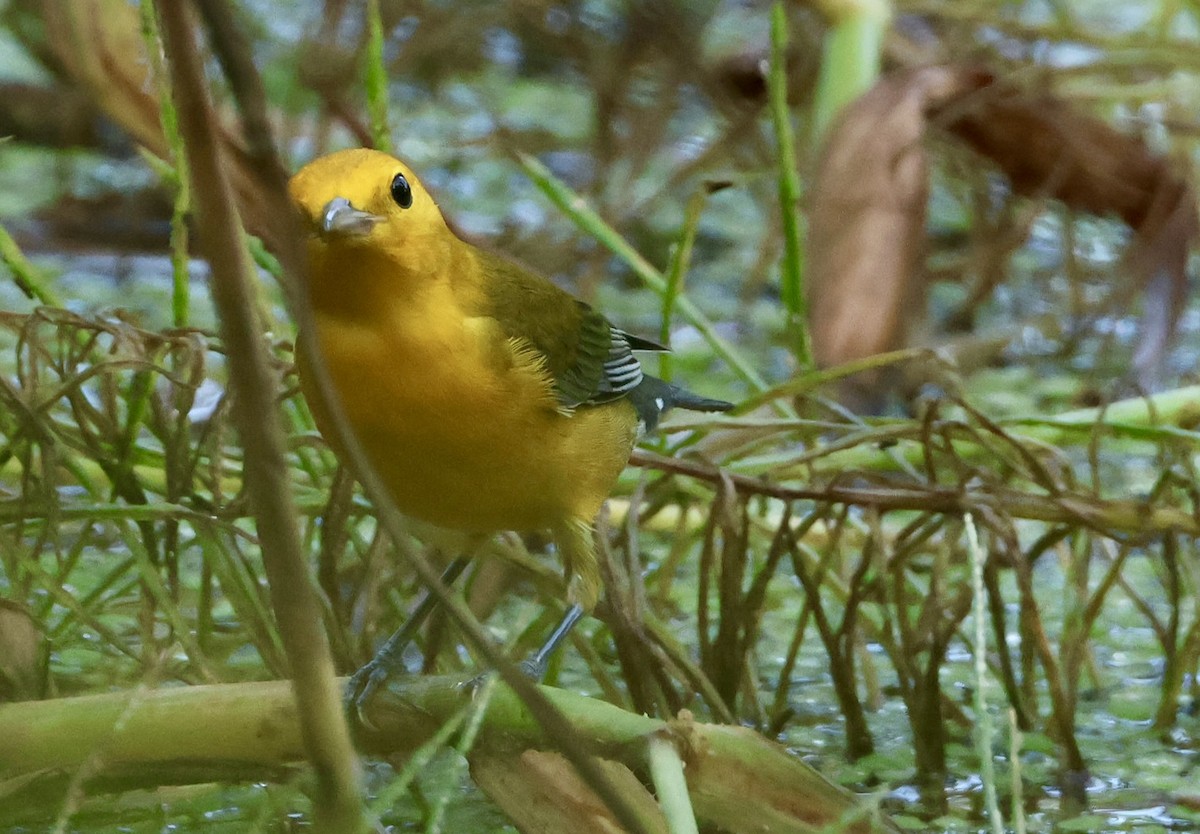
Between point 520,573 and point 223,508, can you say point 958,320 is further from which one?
point 223,508

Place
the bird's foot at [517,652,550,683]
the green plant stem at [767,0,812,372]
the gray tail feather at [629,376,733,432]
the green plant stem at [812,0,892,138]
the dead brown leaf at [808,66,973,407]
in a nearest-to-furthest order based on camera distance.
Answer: the bird's foot at [517,652,550,683], the gray tail feather at [629,376,733,432], the green plant stem at [767,0,812,372], the dead brown leaf at [808,66,973,407], the green plant stem at [812,0,892,138]

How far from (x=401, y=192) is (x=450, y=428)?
0.21 metres

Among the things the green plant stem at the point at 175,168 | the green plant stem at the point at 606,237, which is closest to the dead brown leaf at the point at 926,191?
the green plant stem at the point at 606,237

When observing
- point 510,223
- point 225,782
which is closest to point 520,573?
point 225,782

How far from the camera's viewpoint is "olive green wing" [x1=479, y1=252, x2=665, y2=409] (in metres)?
1.66

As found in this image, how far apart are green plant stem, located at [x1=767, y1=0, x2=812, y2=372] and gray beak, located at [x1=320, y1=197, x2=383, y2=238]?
0.84 metres

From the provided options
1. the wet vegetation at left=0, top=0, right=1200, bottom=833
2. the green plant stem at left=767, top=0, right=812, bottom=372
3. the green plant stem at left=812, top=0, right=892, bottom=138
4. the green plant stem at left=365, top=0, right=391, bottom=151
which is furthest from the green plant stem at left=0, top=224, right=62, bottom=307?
the green plant stem at left=812, top=0, right=892, bottom=138

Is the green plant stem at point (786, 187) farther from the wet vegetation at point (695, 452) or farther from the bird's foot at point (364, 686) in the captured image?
the bird's foot at point (364, 686)

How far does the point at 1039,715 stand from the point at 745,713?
38 cm

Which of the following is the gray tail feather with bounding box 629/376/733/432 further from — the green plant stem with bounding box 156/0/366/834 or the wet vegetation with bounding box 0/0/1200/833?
the green plant stem with bounding box 156/0/366/834

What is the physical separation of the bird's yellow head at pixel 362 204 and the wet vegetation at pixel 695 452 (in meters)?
0.21

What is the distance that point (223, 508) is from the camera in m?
1.79

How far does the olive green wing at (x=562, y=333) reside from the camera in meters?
1.66

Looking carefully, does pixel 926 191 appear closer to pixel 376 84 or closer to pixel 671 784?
pixel 376 84
